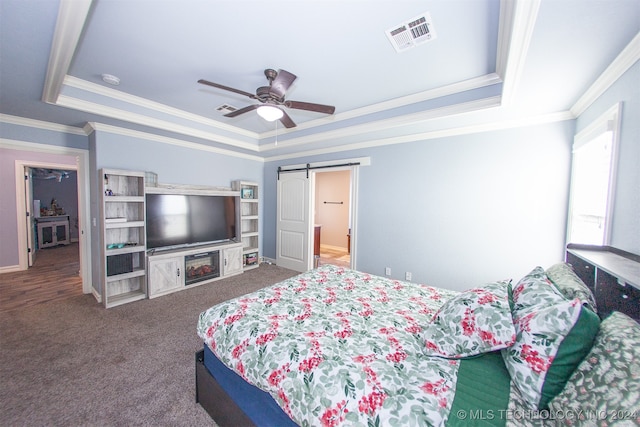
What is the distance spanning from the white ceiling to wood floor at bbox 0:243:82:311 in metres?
2.41

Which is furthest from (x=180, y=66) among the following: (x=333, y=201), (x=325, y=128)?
(x=333, y=201)

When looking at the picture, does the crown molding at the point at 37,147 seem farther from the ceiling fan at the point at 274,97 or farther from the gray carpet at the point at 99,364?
the ceiling fan at the point at 274,97

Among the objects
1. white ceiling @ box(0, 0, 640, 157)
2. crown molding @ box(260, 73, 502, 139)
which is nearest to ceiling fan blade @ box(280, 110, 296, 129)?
white ceiling @ box(0, 0, 640, 157)

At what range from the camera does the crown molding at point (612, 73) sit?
4.73ft

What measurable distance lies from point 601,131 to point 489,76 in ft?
3.28

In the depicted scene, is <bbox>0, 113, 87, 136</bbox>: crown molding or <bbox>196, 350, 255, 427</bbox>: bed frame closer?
<bbox>196, 350, 255, 427</bbox>: bed frame

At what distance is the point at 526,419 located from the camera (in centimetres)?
87

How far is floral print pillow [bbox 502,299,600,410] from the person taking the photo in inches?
35.1

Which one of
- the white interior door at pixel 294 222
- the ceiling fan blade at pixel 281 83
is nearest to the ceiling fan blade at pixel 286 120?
the ceiling fan blade at pixel 281 83

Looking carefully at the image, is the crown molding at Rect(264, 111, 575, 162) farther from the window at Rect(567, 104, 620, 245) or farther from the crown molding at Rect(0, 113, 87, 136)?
the crown molding at Rect(0, 113, 87, 136)

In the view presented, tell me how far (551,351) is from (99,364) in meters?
3.09

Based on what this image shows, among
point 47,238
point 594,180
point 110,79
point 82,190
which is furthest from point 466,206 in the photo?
point 47,238

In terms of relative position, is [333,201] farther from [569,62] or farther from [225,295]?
[569,62]

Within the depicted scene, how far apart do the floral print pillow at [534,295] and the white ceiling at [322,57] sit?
1421 mm
